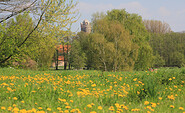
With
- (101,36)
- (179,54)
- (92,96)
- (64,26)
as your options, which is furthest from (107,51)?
(179,54)

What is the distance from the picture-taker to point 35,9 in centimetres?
903

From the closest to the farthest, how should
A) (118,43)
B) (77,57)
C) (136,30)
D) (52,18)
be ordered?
(52,18) < (118,43) < (136,30) < (77,57)

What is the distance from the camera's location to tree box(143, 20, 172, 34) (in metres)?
48.8

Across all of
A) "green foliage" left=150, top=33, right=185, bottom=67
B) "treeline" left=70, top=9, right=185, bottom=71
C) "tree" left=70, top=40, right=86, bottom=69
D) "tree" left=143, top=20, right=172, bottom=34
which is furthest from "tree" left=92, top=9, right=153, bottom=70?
"tree" left=143, top=20, right=172, bottom=34

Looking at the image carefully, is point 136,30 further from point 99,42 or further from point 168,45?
point 168,45

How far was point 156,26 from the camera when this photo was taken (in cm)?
5028

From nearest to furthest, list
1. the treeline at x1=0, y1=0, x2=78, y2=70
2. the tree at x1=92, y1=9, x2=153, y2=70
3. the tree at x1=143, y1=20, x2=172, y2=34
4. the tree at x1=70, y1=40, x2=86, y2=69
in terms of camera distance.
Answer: the treeline at x1=0, y1=0, x2=78, y2=70
the tree at x1=92, y1=9, x2=153, y2=70
the tree at x1=70, y1=40, x2=86, y2=69
the tree at x1=143, y1=20, x2=172, y2=34

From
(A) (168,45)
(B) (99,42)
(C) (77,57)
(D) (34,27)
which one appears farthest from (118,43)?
(A) (168,45)

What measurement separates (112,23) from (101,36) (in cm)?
236

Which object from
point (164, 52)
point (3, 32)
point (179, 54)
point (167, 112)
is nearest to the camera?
point (167, 112)

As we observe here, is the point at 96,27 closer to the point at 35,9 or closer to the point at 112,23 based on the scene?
the point at 112,23

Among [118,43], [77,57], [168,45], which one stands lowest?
[77,57]

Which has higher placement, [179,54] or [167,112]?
[179,54]

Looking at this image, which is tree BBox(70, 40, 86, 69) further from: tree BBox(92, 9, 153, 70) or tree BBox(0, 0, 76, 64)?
tree BBox(0, 0, 76, 64)
